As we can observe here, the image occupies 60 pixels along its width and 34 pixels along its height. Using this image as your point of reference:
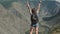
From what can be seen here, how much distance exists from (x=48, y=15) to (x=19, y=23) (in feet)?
4.40

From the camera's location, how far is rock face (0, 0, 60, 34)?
356 inches

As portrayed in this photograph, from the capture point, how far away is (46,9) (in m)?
9.36

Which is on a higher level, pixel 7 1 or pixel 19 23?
pixel 7 1

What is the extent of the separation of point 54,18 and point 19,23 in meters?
1.57

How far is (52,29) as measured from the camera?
9.02m

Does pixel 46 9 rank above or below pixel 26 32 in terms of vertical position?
above

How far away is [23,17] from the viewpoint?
30.5 feet

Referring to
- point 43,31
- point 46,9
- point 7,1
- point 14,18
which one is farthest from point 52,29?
point 7,1

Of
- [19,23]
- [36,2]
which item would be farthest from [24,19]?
[36,2]

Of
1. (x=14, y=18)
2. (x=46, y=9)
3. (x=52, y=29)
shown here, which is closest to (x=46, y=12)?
(x=46, y=9)

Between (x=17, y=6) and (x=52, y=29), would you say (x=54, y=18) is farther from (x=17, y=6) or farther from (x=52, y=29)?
(x=17, y=6)

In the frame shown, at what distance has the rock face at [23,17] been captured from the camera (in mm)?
9055

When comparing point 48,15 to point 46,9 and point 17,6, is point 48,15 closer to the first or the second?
point 46,9

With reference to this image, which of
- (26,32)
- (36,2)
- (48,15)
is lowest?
(26,32)
